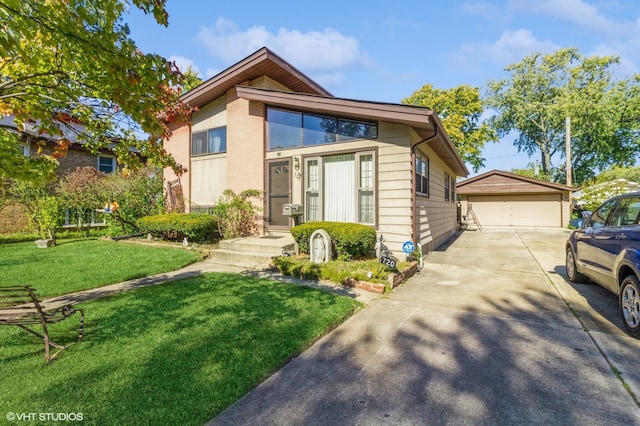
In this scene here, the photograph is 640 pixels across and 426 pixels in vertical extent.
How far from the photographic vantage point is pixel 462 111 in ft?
92.2

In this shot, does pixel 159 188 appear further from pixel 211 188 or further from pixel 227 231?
pixel 227 231

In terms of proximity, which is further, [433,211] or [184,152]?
[184,152]

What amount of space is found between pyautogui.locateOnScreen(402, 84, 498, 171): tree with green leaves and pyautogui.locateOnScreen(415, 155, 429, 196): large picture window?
19.4m

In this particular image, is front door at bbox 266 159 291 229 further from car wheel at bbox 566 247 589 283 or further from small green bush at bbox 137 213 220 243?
car wheel at bbox 566 247 589 283

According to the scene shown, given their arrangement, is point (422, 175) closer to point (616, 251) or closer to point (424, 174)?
point (424, 174)

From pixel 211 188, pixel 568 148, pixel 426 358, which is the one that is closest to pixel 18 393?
pixel 426 358

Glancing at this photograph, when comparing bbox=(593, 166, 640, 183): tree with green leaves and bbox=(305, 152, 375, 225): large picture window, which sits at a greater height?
bbox=(593, 166, 640, 183): tree with green leaves

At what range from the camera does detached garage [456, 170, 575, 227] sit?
2088cm

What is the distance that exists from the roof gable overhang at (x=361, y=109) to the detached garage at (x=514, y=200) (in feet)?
47.9

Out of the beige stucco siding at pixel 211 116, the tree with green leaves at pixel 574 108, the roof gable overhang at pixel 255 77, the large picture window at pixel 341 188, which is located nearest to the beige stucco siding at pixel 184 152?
the beige stucco siding at pixel 211 116

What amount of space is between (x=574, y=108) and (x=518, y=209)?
1610 centimetres

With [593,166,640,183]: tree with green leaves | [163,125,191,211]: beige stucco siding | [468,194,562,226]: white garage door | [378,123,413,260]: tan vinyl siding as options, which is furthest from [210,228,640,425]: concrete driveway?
[593,166,640,183]: tree with green leaves

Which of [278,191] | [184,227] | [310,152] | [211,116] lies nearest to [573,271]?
[310,152]

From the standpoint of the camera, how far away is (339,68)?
28141 mm
